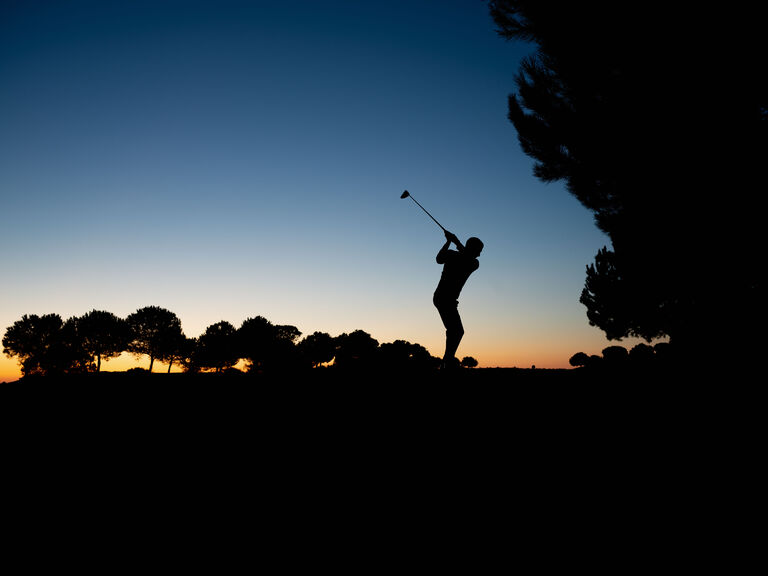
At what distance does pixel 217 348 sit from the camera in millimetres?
41125

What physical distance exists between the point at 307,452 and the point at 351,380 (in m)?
2.61

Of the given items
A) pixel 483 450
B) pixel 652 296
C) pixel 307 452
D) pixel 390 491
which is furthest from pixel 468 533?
pixel 652 296

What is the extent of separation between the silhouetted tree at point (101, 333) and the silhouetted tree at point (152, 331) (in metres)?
1.08

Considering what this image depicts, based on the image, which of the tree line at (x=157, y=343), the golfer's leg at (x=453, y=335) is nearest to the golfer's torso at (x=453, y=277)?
the golfer's leg at (x=453, y=335)

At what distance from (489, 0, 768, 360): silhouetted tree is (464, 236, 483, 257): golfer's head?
6111mm

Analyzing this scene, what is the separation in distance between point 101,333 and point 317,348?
75.4ft

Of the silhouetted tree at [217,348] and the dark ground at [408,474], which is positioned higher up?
the silhouetted tree at [217,348]

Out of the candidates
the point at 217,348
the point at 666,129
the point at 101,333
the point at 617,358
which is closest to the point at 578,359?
the point at 617,358

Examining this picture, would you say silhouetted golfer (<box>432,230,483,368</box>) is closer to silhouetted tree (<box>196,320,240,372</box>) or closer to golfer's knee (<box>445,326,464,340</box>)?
golfer's knee (<box>445,326,464,340</box>)

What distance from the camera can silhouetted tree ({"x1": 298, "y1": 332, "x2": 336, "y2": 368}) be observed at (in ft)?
155

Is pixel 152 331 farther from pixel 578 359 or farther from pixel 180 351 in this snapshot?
pixel 578 359

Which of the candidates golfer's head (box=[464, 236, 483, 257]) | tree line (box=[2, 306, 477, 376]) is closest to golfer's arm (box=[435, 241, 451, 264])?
golfer's head (box=[464, 236, 483, 257])

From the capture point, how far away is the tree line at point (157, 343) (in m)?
34.9

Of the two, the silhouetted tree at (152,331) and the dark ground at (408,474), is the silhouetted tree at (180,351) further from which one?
the dark ground at (408,474)
